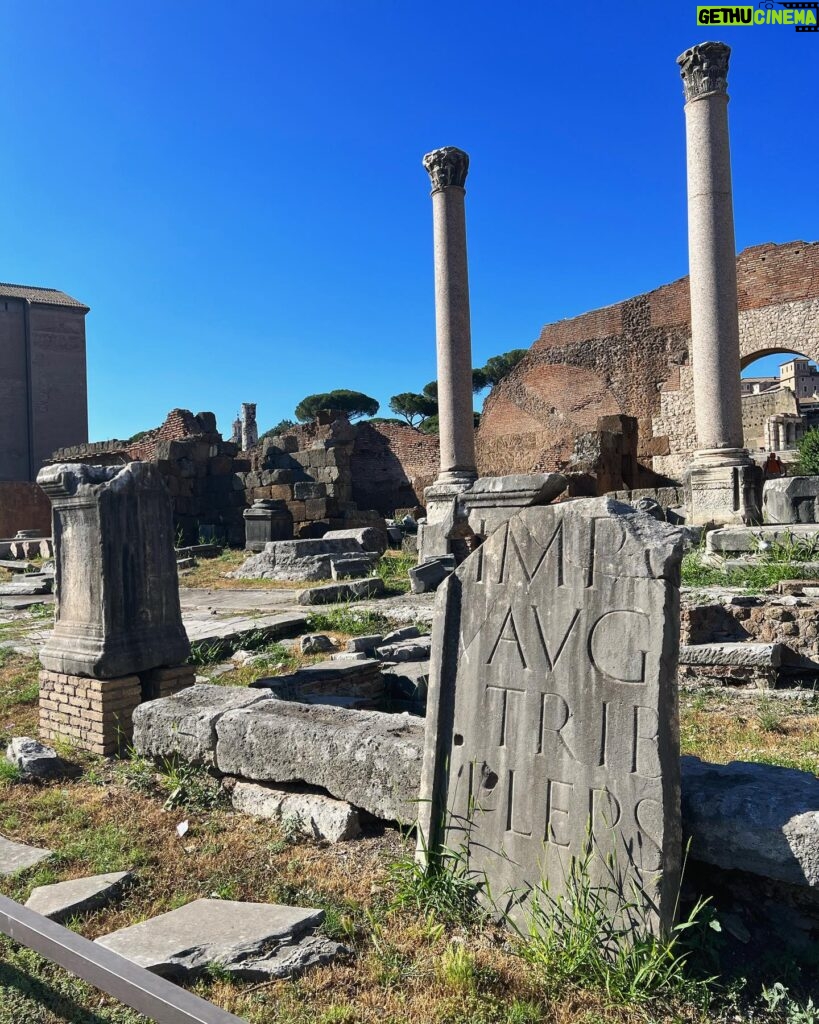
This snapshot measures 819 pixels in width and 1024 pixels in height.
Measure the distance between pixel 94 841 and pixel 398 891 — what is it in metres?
1.44

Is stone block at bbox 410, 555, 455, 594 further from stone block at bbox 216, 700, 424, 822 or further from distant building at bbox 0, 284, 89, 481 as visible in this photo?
distant building at bbox 0, 284, 89, 481

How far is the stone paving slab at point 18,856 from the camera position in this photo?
3117mm

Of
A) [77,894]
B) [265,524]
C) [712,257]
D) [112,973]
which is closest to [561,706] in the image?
→ [112,973]

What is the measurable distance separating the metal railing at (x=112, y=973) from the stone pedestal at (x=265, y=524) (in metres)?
13.7

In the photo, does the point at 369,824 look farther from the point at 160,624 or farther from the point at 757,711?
the point at 757,711

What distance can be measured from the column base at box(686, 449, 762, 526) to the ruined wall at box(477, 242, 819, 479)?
36.9 feet

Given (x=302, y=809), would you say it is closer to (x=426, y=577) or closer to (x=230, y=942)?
(x=230, y=942)

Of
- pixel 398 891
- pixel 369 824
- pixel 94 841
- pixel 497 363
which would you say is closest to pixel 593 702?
pixel 398 891

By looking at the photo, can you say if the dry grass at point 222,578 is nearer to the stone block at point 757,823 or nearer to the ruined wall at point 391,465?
the stone block at point 757,823

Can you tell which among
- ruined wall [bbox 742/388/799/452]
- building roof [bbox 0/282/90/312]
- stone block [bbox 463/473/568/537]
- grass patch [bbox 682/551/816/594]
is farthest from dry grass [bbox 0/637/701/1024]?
building roof [bbox 0/282/90/312]

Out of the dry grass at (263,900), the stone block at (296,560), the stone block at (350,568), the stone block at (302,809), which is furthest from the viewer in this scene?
the stone block at (296,560)

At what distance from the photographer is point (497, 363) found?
187 ft

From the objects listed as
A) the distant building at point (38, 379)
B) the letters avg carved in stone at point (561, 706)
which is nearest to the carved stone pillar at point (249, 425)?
the distant building at point (38, 379)

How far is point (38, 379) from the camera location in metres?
37.3
